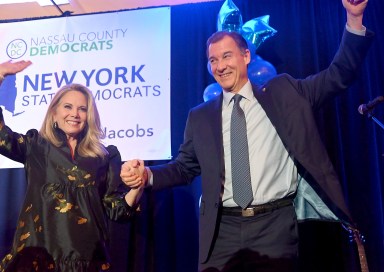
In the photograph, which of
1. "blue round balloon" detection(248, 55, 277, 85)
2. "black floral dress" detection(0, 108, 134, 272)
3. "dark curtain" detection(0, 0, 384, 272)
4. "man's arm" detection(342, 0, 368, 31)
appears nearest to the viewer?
"man's arm" detection(342, 0, 368, 31)

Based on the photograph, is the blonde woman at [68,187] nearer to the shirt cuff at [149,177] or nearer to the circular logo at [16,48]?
the shirt cuff at [149,177]

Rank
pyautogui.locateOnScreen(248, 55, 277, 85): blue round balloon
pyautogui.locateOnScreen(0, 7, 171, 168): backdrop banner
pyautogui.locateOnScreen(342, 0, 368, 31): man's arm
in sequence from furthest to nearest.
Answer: pyautogui.locateOnScreen(0, 7, 171, 168): backdrop banner, pyautogui.locateOnScreen(248, 55, 277, 85): blue round balloon, pyautogui.locateOnScreen(342, 0, 368, 31): man's arm

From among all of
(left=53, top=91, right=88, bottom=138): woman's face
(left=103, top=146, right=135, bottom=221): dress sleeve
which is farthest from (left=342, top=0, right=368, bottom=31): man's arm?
(left=53, top=91, right=88, bottom=138): woman's face

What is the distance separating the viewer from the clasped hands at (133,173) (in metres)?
2.07

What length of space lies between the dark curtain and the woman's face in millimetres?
1286

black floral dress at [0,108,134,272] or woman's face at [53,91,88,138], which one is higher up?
woman's face at [53,91,88,138]

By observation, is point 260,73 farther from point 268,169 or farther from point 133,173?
point 133,173

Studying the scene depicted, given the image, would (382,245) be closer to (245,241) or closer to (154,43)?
(245,241)

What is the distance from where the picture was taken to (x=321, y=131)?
12.3 ft

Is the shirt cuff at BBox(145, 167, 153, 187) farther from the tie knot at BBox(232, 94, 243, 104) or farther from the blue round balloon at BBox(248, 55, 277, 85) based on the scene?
the blue round balloon at BBox(248, 55, 277, 85)

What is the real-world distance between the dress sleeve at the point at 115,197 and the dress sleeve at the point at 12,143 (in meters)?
0.47

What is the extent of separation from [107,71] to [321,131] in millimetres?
1944

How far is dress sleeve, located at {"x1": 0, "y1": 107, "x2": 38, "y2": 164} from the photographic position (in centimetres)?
234

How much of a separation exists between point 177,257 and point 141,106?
1318 millimetres
